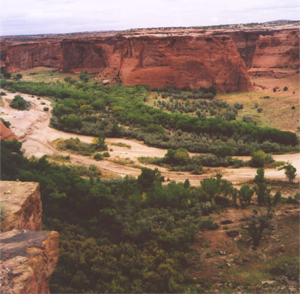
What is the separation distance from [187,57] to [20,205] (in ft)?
142

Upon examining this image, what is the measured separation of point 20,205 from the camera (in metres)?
9.29

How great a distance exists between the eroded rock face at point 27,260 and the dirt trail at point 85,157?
15.1m

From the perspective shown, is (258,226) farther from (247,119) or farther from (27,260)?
(247,119)

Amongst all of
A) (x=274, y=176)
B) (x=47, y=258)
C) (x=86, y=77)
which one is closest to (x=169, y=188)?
(x=274, y=176)

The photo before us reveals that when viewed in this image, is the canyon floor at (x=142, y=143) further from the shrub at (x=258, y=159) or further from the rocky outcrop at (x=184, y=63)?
the rocky outcrop at (x=184, y=63)

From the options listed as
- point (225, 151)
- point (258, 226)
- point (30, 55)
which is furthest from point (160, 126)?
point (30, 55)

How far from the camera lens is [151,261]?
12.6 meters

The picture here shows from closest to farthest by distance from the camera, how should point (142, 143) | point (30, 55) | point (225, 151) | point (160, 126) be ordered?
point (225, 151)
point (142, 143)
point (160, 126)
point (30, 55)

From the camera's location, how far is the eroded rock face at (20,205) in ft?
28.4

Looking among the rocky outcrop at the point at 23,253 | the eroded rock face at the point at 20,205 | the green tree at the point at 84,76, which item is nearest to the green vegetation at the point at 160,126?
the green tree at the point at 84,76

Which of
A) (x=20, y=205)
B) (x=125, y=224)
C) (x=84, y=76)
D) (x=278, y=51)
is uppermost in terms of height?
(x=278, y=51)

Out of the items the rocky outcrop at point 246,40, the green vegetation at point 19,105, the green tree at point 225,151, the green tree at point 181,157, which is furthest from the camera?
the rocky outcrop at point 246,40

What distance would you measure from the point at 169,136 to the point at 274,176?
1224cm

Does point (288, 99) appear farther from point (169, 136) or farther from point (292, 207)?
point (292, 207)
